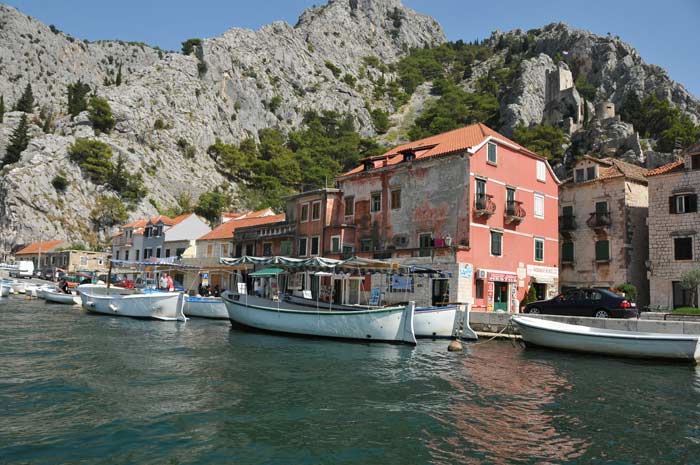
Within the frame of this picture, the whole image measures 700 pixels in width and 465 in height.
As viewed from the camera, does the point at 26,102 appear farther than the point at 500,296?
Yes

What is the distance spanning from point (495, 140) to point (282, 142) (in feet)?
293

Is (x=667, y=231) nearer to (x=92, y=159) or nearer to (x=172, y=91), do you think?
(x=92, y=159)

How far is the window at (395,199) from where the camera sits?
3741cm

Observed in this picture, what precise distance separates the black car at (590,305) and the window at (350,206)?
1781cm

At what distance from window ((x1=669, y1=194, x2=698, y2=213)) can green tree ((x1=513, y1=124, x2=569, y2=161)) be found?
4285cm

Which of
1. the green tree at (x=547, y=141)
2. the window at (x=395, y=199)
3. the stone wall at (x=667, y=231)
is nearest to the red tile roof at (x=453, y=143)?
the window at (x=395, y=199)

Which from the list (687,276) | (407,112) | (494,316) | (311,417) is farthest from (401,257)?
(407,112)

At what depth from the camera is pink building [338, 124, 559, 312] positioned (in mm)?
32719

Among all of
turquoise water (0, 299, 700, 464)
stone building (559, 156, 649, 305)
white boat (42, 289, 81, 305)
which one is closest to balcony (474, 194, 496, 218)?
stone building (559, 156, 649, 305)

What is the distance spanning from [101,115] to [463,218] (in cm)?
8181

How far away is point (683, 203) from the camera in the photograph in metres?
34.3

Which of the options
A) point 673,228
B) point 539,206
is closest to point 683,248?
point 673,228

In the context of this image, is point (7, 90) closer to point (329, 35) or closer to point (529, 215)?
point (329, 35)

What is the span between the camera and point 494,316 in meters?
26.2
